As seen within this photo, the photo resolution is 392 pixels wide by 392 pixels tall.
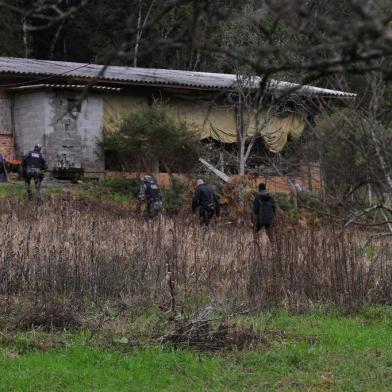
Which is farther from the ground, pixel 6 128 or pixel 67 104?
pixel 67 104

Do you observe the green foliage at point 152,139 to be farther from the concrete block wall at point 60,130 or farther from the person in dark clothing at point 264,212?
the person in dark clothing at point 264,212

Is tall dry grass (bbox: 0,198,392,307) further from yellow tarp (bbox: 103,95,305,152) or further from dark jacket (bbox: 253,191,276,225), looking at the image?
yellow tarp (bbox: 103,95,305,152)

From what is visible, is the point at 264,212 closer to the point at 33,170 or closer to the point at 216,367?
the point at 33,170

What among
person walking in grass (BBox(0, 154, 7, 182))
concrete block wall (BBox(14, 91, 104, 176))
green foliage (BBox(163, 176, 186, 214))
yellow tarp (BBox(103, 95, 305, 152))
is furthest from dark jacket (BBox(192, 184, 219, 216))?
person walking in grass (BBox(0, 154, 7, 182))

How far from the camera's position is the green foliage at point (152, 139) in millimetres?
22422

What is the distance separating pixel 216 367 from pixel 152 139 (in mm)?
16009

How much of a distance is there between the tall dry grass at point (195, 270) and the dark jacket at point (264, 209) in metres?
5.66

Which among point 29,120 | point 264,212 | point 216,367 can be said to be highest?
point 29,120

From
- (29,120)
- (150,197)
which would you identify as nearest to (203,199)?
(150,197)

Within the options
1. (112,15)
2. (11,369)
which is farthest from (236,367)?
(112,15)

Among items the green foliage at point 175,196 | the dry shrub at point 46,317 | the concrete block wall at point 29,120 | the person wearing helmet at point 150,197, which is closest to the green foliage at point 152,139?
the green foliage at point 175,196

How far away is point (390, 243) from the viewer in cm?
1083

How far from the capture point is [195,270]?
961 cm

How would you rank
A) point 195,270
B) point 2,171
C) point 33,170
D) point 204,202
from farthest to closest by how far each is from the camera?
point 2,171 → point 33,170 → point 204,202 → point 195,270
